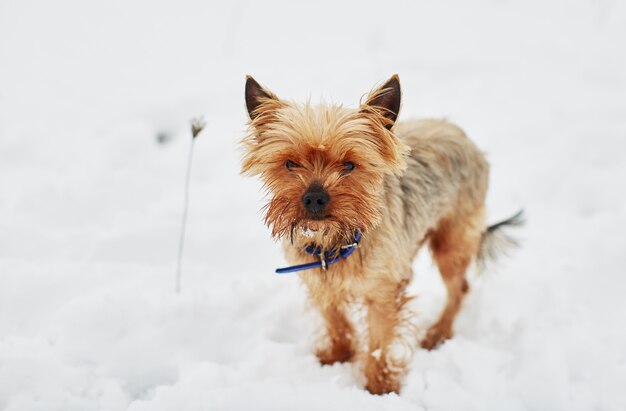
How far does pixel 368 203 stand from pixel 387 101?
55 cm

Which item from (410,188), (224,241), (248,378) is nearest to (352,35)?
(224,241)

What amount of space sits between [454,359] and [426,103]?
3966mm

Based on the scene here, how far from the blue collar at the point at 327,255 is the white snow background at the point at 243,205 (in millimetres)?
716

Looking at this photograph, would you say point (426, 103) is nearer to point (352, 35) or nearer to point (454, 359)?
point (352, 35)

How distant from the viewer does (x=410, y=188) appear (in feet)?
9.74

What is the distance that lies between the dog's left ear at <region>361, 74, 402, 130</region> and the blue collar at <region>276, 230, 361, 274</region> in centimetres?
66

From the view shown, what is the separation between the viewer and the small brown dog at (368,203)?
2.40 metres

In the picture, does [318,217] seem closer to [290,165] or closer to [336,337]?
[290,165]

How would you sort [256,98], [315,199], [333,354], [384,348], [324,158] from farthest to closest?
[333,354] → [384,348] → [256,98] → [324,158] → [315,199]

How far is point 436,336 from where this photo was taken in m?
3.53

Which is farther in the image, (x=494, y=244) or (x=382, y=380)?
(x=494, y=244)

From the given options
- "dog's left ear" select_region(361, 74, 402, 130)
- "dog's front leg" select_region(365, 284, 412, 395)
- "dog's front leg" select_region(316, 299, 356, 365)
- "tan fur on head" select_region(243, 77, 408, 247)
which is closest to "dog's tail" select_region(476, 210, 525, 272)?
"dog's front leg" select_region(365, 284, 412, 395)

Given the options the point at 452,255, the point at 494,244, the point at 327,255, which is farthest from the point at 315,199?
the point at 494,244

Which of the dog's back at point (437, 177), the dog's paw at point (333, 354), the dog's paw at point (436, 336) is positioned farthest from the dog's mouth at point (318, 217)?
the dog's paw at point (436, 336)
